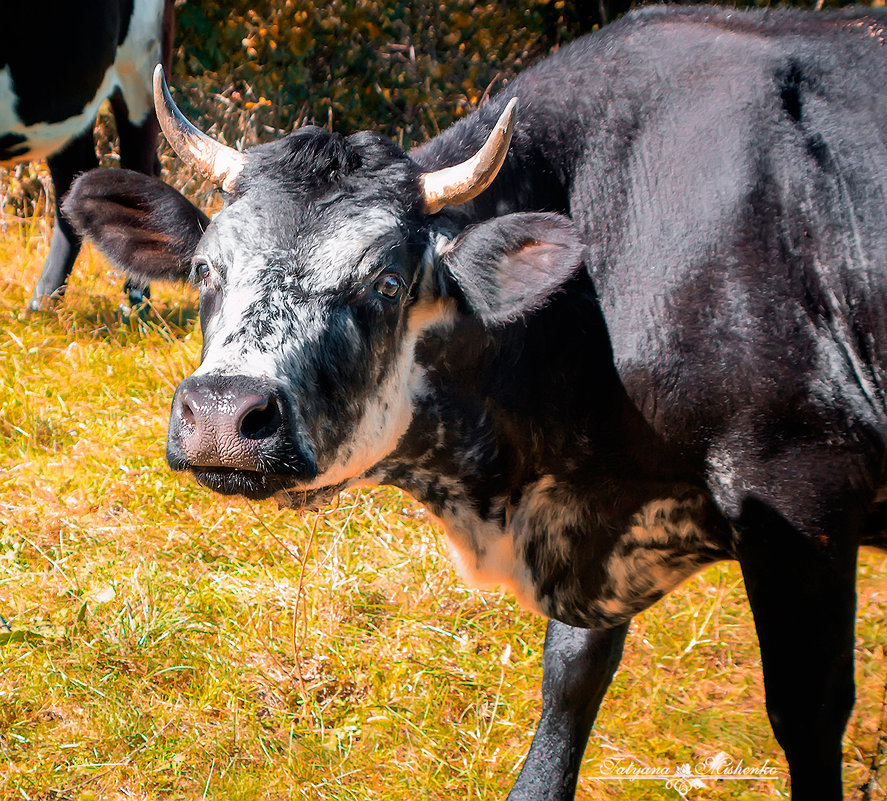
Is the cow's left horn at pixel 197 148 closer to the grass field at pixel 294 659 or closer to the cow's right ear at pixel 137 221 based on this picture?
the cow's right ear at pixel 137 221

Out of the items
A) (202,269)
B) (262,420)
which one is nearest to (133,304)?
(202,269)

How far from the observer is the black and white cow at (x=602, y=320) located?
2533mm

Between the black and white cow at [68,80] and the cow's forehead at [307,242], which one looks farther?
the black and white cow at [68,80]

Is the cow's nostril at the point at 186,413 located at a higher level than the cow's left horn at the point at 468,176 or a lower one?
lower

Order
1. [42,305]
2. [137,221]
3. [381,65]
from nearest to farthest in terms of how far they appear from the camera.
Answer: [137,221] < [42,305] < [381,65]

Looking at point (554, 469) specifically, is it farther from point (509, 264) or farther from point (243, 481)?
point (243, 481)

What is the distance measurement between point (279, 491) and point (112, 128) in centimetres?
778

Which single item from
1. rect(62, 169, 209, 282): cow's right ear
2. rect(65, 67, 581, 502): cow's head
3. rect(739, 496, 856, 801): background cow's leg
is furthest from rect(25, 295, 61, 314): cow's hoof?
rect(739, 496, 856, 801): background cow's leg

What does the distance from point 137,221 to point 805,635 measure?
2068mm

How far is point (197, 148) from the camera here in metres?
2.87

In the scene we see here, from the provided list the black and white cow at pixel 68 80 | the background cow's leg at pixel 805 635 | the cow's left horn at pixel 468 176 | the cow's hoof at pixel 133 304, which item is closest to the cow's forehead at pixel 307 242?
the cow's left horn at pixel 468 176

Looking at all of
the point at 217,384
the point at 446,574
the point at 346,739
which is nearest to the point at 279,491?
the point at 217,384

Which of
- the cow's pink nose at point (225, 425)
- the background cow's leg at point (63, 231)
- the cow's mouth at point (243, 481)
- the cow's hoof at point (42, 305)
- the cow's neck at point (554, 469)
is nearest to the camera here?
the cow's pink nose at point (225, 425)

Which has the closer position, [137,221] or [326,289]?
[326,289]
